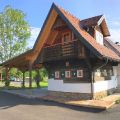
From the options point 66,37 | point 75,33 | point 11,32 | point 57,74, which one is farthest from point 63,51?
point 11,32

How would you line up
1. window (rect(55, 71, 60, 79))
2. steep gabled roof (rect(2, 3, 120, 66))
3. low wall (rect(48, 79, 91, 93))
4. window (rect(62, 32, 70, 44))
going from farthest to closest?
window (rect(55, 71, 60, 79)) < window (rect(62, 32, 70, 44)) < low wall (rect(48, 79, 91, 93)) < steep gabled roof (rect(2, 3, 120, 66))

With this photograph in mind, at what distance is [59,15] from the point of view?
19297 millimetres

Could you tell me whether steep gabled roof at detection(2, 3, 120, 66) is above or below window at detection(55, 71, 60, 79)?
above

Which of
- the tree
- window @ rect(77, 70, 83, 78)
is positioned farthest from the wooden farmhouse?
the tree

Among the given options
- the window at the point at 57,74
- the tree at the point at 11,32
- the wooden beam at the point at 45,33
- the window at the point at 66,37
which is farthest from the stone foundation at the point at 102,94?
the tree at the point at 11,32

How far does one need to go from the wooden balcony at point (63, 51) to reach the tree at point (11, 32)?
1611 cm

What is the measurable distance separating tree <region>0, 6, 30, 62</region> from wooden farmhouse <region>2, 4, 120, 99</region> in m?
13.9

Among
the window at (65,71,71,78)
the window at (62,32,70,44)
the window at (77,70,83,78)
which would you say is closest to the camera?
the window at (77,70,83,78)

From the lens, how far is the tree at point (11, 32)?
36125 millimetres

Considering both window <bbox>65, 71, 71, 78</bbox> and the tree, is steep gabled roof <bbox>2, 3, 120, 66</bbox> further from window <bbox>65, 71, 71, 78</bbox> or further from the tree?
the tree

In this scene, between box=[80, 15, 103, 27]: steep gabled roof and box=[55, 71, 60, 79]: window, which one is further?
box=[55, 71, 60, 79]: window

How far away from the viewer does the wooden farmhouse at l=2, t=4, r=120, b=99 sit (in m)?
17.7

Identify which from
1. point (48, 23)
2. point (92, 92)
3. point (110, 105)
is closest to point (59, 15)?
point (48, 23)

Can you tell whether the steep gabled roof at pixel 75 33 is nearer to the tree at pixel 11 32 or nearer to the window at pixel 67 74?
the window at pixel 67 74
